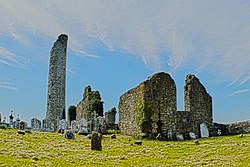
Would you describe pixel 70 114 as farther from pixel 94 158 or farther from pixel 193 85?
pixel 94 158

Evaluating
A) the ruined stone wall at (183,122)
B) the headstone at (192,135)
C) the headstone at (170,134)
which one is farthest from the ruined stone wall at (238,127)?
the headstone at (170,134)

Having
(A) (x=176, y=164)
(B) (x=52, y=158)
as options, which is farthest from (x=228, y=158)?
(B) (x=52, y=158)

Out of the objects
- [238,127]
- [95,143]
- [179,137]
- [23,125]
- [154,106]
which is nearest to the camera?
[95,143]

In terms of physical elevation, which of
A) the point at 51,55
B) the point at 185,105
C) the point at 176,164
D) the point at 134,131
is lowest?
the point at 176,164

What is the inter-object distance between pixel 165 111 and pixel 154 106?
55.4 inches

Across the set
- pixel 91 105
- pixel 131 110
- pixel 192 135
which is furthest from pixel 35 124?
pixel 192 135

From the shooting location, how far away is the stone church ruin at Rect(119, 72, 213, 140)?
37.2 meters

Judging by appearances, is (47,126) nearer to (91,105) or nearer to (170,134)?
(91,105)

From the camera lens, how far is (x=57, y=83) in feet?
209

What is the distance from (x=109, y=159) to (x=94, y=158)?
0.93m

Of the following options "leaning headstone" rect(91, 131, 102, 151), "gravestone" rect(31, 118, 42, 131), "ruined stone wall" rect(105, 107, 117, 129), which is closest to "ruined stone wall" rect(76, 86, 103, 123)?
"ruined stone wall" rect(105, 107, 117, 129)

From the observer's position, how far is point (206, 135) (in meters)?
40.6

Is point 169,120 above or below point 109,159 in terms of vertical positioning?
above

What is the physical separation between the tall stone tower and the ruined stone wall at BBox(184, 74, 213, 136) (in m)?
28.4
